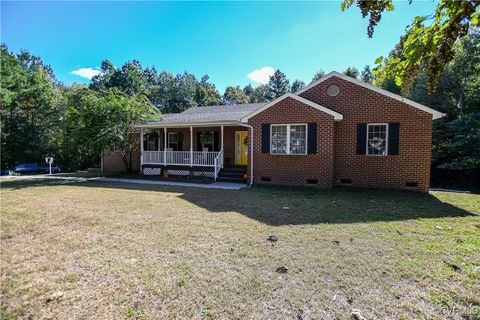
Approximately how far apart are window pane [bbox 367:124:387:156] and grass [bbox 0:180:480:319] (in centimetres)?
397

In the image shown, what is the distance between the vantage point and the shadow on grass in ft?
19.6

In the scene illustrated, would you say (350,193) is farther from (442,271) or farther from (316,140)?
(442,271)

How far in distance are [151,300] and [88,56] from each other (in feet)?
110

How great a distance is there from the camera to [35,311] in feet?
8.22

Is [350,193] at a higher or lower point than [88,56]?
lower

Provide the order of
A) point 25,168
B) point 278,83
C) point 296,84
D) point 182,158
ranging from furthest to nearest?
point 296,84, point 278,83, point 25,168, point 182,158

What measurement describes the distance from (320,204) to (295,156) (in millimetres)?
3623

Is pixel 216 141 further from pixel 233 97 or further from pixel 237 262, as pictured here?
pixel 233 97

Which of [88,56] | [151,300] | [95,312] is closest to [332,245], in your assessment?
[151,300]

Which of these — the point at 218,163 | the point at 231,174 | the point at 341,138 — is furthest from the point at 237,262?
the point at 218,163

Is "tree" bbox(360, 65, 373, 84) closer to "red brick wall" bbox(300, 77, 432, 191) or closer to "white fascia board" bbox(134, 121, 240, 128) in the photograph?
"red brick wall" bbox(300, 77, 432, 191)

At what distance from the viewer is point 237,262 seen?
3.55 meters

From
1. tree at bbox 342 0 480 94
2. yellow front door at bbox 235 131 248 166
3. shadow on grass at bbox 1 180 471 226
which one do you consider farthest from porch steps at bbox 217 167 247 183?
tree at bbox 342 0 480 94

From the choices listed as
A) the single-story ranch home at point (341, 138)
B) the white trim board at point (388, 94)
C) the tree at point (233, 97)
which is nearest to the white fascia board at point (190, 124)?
the single-story ranch home at point (341, 138)
